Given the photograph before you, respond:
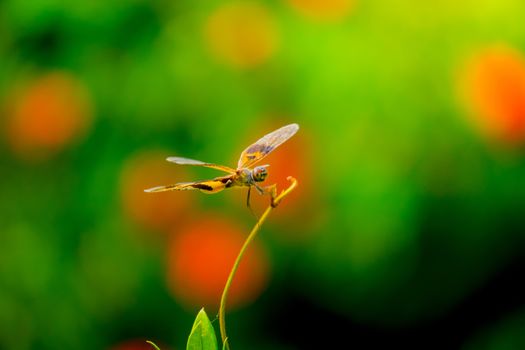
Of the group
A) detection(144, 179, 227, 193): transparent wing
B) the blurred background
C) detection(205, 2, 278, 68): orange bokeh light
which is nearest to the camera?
detection(144, 179, 227, 193): transparent wing

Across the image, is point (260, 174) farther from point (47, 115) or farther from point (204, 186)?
point (47, 115)

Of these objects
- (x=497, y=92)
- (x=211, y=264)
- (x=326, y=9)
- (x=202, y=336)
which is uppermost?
(x=326, y=9)

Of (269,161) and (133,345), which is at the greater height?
(269,161)

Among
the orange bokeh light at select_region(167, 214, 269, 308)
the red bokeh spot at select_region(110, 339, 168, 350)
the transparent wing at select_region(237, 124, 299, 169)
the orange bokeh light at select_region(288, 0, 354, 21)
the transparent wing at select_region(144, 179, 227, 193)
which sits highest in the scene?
the orange bokeh light at select_region(288, 0, 354, 21)

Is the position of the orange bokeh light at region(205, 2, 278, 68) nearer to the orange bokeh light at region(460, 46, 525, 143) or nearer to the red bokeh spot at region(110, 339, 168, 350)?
the orange bokeh light at region(460, 46, 525, 143)

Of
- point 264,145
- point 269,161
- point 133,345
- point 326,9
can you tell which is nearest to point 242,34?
point 326,9

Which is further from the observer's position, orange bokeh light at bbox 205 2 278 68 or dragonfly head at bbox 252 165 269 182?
orange bokeh light at bbox 205 2 278 68

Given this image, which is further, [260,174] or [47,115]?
[47,115]

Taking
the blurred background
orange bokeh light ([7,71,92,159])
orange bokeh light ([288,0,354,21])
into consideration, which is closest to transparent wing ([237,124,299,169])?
the blurred background
